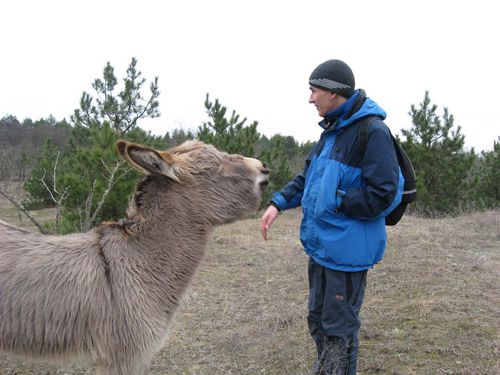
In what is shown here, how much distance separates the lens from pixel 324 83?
8.83ft

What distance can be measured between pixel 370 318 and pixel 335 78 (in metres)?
3.06

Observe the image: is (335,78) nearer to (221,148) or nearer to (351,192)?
(351,192)

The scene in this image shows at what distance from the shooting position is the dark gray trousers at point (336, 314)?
107 inches

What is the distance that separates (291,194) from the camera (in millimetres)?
3182

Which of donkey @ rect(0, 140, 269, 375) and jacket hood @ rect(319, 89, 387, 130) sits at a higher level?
jacket hood @ rect(319, 89, 387, 130)

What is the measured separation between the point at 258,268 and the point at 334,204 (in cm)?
552

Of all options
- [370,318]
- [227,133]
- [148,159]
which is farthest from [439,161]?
[148,159]

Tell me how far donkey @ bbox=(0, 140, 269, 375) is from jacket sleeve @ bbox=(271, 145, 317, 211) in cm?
30

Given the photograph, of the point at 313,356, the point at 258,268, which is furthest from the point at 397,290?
the point at 258,268

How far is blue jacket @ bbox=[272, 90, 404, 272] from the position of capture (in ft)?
8.13

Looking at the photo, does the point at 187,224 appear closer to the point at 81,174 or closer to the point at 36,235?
the point at 36,235

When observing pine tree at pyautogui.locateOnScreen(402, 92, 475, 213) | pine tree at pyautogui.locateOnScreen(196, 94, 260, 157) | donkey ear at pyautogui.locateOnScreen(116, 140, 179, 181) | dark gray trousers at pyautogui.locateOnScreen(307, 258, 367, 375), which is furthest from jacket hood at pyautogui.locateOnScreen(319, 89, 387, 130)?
pine tree at pyautogui.locateOnScreen(402, 92, 475, 213)

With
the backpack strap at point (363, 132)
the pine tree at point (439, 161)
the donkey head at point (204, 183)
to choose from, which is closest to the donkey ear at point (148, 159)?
the donkey head at point (204, 183)

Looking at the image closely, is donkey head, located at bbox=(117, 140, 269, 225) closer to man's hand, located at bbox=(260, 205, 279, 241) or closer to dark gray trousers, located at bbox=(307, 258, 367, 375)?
man's hand, located at bbox=(260, 205, 279, 241)
